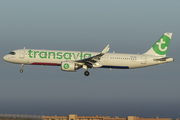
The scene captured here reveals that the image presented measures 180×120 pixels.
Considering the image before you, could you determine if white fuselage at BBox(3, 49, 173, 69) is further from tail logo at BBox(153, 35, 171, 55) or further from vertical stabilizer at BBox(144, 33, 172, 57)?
tail logo at BBox(153, 35, 171, 55)

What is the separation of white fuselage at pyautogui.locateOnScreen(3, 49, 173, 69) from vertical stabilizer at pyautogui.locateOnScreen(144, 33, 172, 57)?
3.69m

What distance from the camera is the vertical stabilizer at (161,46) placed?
181 feet

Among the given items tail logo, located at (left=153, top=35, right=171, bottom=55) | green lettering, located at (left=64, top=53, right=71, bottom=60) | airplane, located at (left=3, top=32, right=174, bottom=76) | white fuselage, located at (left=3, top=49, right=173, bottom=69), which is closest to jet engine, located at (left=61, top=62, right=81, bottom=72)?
airplane, located at (left=3, top=32, right=174, bottom=76)

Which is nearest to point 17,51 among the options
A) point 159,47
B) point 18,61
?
point 18,61

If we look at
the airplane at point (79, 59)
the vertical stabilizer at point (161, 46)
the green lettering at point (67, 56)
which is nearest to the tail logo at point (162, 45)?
the vertical stabilizer at point (161, 46)

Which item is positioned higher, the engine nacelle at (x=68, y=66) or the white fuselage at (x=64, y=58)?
the white fuselage at (x=64, y=58)

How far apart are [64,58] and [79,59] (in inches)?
113

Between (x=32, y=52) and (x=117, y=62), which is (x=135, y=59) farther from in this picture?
(x=32, y=52)

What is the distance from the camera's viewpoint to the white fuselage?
165ft

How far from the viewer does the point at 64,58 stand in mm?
50281

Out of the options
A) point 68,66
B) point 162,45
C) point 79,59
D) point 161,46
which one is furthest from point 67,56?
point 162,45

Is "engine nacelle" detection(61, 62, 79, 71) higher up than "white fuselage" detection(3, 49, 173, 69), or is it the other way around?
"white fuselage" detection(3, 49, 173, 69)

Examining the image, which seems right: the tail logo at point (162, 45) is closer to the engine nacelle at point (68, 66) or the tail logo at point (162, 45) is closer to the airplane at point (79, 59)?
the airplane at point (79, 59)

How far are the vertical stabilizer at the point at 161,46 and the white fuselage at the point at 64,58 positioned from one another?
12.1ft
